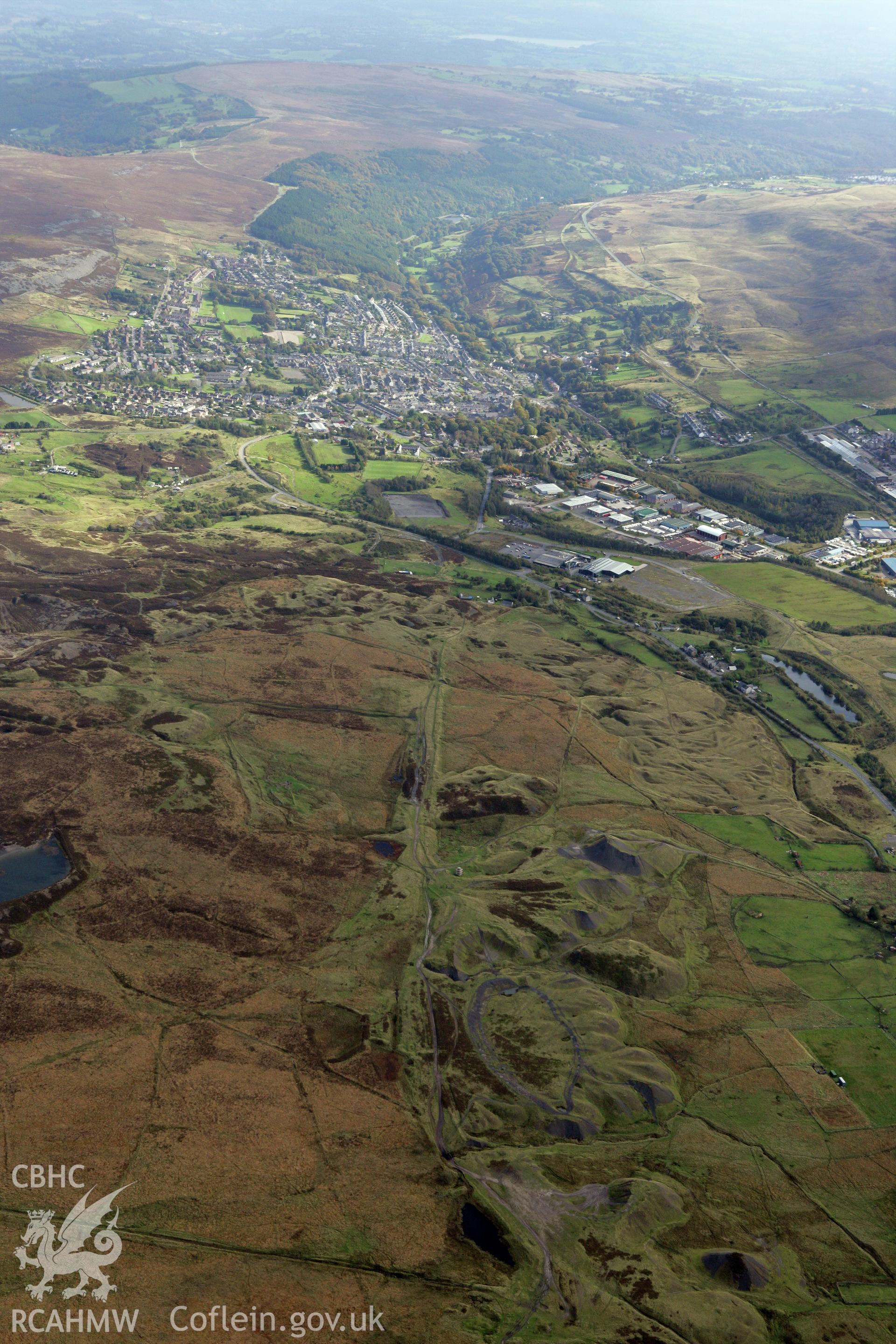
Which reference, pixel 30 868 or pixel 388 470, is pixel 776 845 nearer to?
pixel 30 868

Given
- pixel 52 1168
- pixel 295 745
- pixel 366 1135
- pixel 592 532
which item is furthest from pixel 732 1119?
pixel 592 532

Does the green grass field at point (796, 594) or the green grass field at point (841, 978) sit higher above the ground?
the green grass field at point (796, 594)

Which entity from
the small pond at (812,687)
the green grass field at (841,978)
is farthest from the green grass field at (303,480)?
the green grass field at (841,978)

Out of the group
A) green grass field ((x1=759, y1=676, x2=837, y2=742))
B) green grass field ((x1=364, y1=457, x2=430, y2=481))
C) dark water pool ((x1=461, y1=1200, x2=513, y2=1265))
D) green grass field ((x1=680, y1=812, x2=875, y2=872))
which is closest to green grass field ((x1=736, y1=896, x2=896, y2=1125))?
green grass field ((x1=680, y1=812, x2=875, y2=872))

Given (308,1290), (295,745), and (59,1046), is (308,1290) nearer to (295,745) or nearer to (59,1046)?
(59,1046)

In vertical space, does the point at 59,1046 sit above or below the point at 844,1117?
above

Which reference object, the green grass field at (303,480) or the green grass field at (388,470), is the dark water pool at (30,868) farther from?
the green grass field at (388,470)
